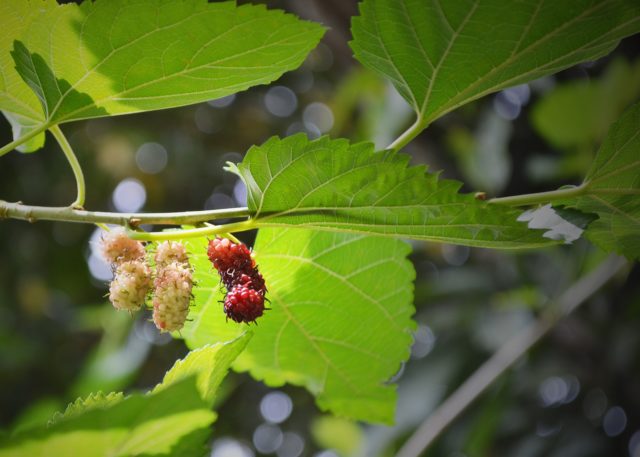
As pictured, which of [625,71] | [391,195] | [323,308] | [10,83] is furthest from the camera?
[625,71]

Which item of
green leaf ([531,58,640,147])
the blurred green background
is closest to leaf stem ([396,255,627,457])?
the blurred green background

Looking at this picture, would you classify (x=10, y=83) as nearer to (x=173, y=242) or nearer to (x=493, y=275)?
(x=173, y=242)

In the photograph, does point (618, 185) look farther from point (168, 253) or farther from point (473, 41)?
point (168, 253)

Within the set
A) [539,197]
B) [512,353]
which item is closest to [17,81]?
[539,197]

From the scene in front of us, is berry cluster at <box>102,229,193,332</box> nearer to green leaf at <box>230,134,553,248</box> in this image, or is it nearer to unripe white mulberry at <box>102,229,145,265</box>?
unripe white mulberry at <box>102,229,145,265</box>

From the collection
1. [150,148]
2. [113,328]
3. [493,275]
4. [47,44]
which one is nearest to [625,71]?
[493,275]
